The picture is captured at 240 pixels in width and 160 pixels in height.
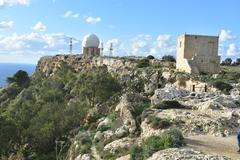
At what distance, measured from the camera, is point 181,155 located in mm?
18609

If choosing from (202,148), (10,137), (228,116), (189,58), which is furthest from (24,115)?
(202,148)

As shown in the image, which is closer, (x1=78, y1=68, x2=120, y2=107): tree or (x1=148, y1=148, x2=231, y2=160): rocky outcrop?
(x1=148, y1=148, x2=231, y2=160): rocky outcrop

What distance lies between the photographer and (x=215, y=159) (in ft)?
60.0

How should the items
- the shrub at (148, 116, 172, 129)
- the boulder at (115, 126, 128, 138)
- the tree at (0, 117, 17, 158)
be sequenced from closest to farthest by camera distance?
the shrub at (148, 116, 172, 129) → the boulder at (115, 126, 128, 138) → the tree at (0, 117, 17, 158)

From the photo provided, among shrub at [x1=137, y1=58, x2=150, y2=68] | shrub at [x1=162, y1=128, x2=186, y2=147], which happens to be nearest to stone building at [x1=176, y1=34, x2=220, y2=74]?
shrub at [x1=137, y1=58, x2=150, y2=68]

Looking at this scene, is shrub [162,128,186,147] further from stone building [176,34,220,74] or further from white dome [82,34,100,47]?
white dome [82,34,100,47]

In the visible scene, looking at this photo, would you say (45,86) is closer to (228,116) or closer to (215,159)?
(228,116)

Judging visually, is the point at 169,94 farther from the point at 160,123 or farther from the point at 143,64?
the point at 143,64

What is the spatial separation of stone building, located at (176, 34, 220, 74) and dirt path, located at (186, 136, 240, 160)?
3423 cm

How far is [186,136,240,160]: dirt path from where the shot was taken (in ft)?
68.7

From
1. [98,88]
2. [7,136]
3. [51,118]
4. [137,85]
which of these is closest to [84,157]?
[7,136]

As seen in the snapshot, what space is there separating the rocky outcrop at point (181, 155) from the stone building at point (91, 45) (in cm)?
7979

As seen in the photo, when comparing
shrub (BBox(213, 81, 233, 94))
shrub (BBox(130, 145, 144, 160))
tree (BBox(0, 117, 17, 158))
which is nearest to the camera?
shrub (BBox(130, 145, 144, 160))

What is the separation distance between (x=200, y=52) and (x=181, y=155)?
42.5 meters
